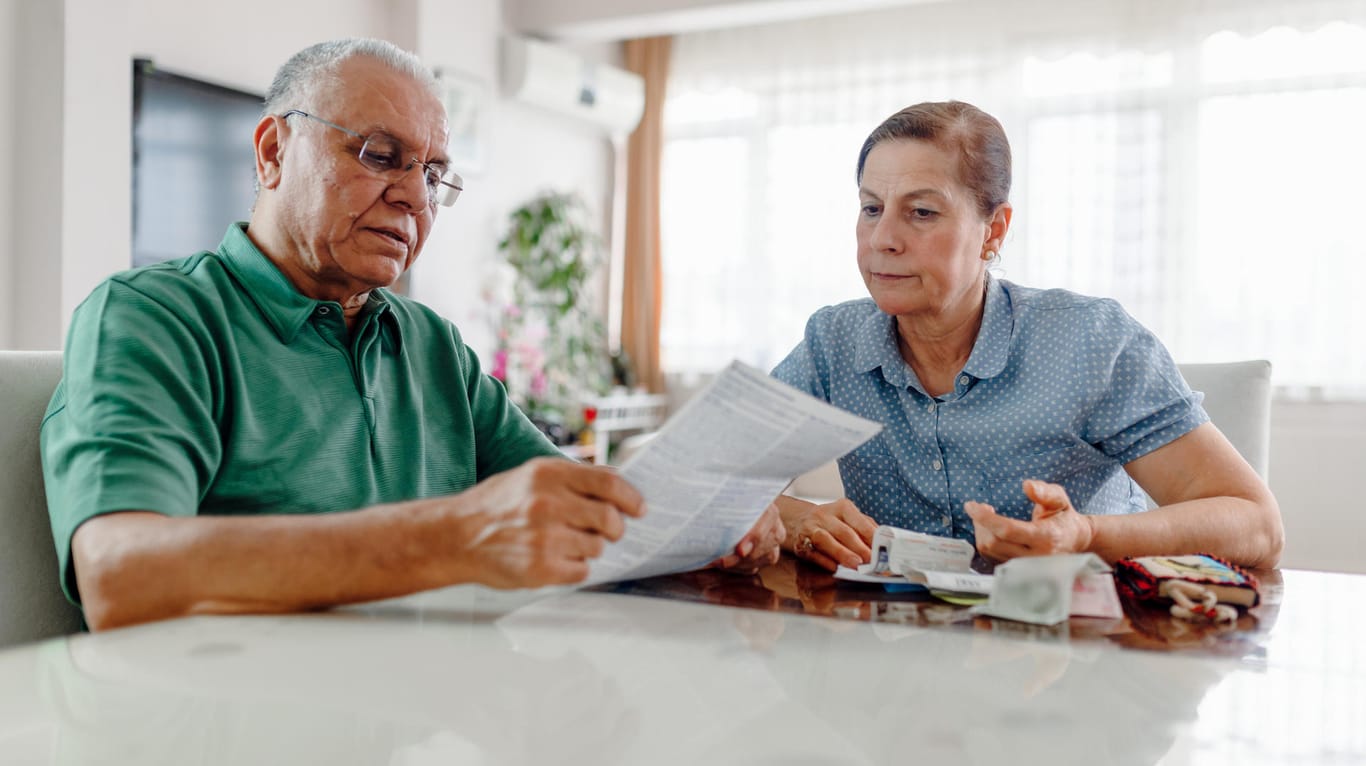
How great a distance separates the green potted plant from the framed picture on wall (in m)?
0.40

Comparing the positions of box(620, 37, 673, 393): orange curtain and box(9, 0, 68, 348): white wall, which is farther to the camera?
box(620, 37, 673, 393): orange curtain

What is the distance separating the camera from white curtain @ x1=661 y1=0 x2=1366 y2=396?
4484 millimetres

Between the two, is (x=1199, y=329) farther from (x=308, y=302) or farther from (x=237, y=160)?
(x=308, y=302)

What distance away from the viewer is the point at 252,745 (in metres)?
0.57

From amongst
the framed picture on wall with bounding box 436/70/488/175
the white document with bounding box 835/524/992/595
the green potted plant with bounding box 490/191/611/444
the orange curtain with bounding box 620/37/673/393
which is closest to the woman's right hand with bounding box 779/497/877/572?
the white document with bounding box 835/524/992/595

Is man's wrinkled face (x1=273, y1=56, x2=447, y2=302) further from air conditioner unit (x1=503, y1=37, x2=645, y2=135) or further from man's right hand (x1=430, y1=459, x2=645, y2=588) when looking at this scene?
air conditioner unit (x1=503, y1=37, x2=645, y2=135)

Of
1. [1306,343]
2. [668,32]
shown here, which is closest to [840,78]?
[668,32]

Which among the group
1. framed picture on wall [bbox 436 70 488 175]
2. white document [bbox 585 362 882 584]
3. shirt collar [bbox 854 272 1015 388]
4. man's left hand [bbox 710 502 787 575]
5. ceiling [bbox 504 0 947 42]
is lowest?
man's left hand [bbox 710 502 787 575]

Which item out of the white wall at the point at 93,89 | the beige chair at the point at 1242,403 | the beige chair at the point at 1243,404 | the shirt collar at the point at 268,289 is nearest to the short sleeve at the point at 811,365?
the beige chair at the point at 1242,403

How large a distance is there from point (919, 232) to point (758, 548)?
0.59m

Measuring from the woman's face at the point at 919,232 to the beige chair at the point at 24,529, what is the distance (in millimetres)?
1065

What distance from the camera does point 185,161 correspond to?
137 inches

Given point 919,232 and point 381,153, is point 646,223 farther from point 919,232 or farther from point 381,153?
point 381,153

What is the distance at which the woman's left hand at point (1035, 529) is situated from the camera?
1065 millimetres
